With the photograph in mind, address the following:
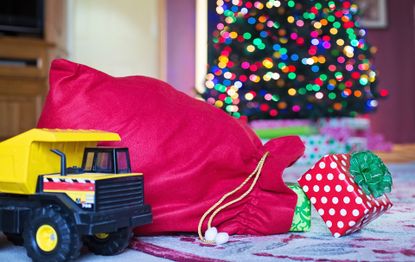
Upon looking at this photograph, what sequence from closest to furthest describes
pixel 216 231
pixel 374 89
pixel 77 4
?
pixel 216 231 < pixel 374 89 < pixel 77 4

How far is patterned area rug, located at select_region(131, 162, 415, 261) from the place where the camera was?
114cm

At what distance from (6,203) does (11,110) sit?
279 cm

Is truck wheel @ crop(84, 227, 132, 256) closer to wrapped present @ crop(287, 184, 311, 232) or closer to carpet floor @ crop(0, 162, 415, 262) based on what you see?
carpet floor @ crop(0, 162, 415, 262)

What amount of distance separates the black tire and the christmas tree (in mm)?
2428

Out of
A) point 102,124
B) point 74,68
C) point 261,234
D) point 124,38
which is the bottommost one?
point 261,234

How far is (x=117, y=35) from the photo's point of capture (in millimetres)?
5176

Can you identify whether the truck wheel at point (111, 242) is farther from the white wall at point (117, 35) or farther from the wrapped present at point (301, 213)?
the white wall at point (117, 35)

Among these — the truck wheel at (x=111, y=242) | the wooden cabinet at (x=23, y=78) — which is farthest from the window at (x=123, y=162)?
the wooden cabinet at (x=23, y=78)

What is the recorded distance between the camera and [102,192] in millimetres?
1069

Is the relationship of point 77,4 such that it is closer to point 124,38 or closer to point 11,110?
point 124,38

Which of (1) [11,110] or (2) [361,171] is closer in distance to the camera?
(2) [361,171]

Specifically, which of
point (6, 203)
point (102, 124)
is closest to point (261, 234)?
point (102, 124)

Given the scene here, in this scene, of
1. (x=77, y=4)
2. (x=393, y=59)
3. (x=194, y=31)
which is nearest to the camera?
(x=77, y=4)

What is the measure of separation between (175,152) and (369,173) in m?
0.47
